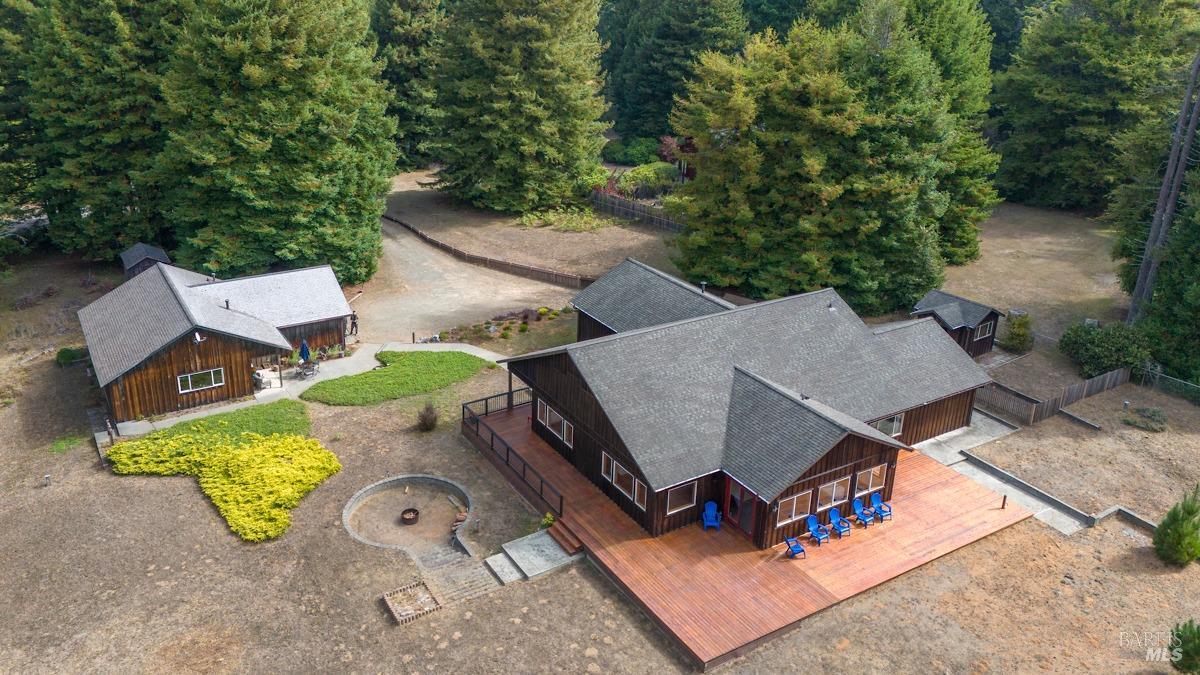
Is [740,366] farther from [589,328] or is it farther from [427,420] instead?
[427,420]

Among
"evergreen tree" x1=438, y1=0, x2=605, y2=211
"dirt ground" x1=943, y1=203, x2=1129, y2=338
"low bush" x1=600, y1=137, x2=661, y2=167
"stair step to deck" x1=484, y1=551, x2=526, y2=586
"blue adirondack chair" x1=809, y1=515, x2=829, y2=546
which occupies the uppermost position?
"evergreen tree" x1=438, y1=0, x2=605, y2=211

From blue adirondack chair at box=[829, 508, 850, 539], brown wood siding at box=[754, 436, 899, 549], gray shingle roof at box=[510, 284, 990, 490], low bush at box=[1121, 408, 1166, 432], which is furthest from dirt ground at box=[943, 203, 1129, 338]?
blue adirondack chair at box=[829, 508, 850, 539]

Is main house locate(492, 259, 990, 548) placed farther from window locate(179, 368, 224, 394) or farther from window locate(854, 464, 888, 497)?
window locate(179, 368, 224, 394)

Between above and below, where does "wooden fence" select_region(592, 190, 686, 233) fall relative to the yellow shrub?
above

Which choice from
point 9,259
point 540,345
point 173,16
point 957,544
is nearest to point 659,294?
point 540,345

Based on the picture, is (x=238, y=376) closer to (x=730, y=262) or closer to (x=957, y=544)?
(x=730, y=262)

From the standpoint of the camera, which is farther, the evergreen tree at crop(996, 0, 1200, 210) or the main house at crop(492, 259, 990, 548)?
the evergreen tree at crop(996, 0, 1200, 210)
